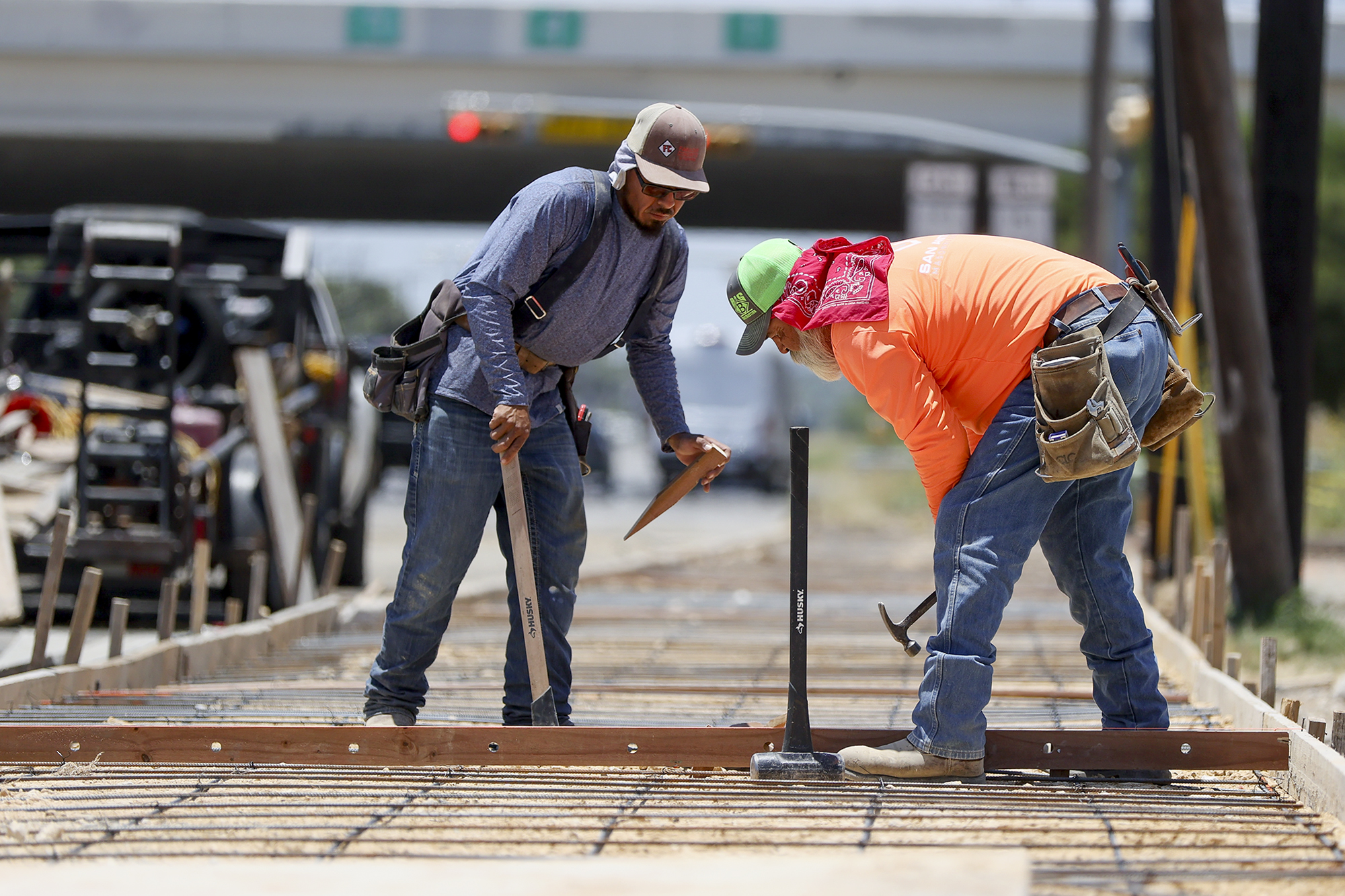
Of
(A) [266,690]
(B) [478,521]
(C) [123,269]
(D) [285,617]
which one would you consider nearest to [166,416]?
(C) [123,269]

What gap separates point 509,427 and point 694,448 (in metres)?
0.68

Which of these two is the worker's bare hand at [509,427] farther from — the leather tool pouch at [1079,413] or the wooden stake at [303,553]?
the wooden stake at [303,553]

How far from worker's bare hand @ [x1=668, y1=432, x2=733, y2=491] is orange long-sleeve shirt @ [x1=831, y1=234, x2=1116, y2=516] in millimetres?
757

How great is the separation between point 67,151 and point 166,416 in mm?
20282

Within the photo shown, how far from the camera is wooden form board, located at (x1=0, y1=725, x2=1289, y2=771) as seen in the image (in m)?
4.09

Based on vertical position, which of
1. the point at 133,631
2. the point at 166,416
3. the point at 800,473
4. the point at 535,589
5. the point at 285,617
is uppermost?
the point at 800,473

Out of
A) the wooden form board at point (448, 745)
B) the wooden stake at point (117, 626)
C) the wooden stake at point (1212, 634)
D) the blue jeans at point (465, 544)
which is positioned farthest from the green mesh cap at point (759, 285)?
the wooden stake at point (117, 626)

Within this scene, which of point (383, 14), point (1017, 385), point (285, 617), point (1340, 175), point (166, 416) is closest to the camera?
point (1017, 385)

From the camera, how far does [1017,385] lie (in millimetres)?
3926

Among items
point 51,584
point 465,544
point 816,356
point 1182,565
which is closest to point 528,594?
point 465,544

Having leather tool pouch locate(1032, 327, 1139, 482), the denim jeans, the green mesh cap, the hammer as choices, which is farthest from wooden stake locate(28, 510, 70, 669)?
leather tool pouch locate(1032, 327, 1139, 482)

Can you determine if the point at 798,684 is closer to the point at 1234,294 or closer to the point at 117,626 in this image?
the point at 117,626

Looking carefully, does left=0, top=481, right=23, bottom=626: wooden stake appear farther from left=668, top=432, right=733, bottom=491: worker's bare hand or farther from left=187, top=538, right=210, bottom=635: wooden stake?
left=668, top=432, right=733, bottom=491: worker's bare hand

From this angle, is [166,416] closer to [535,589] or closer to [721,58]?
[535,589]
